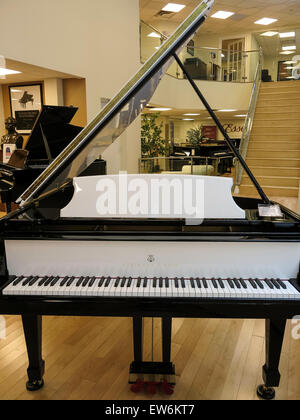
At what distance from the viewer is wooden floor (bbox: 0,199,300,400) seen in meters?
1.86

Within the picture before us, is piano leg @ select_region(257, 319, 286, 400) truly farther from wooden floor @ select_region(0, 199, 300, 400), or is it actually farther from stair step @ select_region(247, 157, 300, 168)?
stair step @ select_region(247, 157, 300, 168)

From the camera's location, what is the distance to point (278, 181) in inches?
282

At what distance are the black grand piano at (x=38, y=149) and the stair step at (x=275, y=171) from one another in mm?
4875

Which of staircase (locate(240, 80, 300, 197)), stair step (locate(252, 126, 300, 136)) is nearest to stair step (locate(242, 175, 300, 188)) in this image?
staircase (locate(240, 80, 300, 197))

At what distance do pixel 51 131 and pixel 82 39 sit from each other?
2997 mm

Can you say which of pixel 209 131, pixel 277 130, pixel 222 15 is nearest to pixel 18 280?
pixel 277 130

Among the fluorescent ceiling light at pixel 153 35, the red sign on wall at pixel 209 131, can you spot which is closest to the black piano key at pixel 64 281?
the fluorescent ceiling light at pixel 153 35

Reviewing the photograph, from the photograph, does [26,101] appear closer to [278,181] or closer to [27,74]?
[27,74]

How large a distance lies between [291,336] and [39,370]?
180 centimetres

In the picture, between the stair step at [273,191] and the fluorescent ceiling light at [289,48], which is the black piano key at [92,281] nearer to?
the stair step at [273,191]

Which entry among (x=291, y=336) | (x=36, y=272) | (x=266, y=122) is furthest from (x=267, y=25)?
(x=36, y=272)

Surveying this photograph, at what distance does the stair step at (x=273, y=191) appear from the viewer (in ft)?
22.6

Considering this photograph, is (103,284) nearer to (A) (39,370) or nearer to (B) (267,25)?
(A) (39,370)

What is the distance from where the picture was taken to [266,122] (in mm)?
8320
